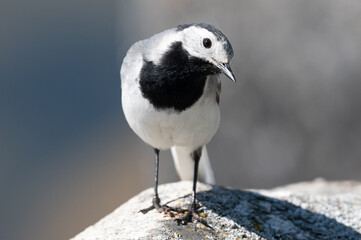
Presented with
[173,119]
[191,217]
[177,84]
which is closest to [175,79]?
[177,84]

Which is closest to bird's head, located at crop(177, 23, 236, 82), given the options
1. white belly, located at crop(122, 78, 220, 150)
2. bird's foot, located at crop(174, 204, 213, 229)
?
white belly, located at crop(122, 78, 220, 150)

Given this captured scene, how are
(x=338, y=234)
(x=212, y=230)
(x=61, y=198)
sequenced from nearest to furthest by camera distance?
(x=212, y=230)
(x=338, y=234)
(x=61, y=198)

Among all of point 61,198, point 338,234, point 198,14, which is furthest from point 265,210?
point 61,198

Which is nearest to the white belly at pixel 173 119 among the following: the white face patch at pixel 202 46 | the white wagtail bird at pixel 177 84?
the white wagtail bird at pixel 177 84

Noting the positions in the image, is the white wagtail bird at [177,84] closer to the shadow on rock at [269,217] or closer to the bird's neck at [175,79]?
the bird's neck at [175,79]

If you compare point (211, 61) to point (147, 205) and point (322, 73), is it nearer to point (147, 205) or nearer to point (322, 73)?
point (147, 205)

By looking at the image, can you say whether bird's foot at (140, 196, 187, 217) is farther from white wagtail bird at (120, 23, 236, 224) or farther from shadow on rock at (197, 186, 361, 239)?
shadow on rock at (197, 186, 361, 239)
